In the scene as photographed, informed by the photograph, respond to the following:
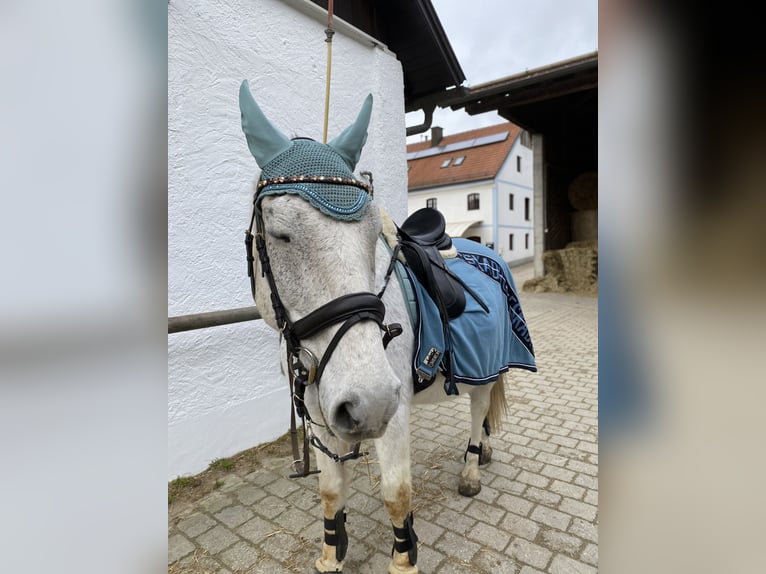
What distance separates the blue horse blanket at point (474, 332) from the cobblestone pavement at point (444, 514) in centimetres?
91

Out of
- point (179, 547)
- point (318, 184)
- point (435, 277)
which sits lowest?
point (179, 547)

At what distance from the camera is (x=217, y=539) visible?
2340mm

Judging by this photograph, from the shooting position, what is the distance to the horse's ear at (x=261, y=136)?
1372mm

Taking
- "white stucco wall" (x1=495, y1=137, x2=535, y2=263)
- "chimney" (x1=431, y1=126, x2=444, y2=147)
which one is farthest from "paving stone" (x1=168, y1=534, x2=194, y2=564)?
"chimney" (x1=431, y1=126, x2=444, y2=147)

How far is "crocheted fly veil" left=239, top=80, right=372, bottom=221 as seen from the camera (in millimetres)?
1230

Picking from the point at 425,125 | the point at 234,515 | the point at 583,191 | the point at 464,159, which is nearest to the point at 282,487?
the point at 234,515

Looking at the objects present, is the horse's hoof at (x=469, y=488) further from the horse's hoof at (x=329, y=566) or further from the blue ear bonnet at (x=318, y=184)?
the blue ear bonnet at (x=318, y=184)

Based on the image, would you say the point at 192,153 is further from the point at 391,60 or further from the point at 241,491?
the point at 391,60

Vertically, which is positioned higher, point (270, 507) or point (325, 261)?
point (325, 261)

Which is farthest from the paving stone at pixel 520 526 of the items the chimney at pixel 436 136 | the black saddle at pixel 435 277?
the chimney at pixel 436 136

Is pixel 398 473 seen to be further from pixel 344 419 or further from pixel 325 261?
pixel 325 261

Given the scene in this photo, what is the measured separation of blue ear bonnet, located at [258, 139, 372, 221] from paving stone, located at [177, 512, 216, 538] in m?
2.27

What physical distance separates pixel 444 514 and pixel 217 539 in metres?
1.41
